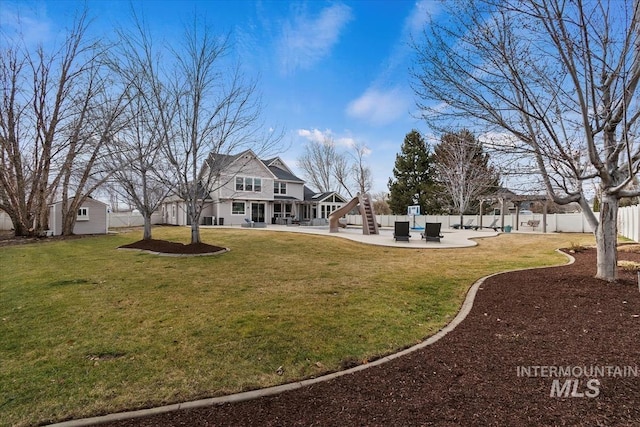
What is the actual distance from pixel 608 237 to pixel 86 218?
26020 millimetres

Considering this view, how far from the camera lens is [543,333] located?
12.8ft

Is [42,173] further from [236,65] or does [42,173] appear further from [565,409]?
[565,409]

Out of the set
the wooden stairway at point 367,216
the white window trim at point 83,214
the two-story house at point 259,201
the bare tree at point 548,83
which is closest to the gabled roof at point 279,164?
the two-story house at point 259,201

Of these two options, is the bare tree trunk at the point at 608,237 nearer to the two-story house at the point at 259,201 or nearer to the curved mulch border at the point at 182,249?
the curved mulch border at the point at 182,249

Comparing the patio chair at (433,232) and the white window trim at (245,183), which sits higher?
the white window trim at (245,183)

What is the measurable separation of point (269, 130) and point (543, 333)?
34.9 ft

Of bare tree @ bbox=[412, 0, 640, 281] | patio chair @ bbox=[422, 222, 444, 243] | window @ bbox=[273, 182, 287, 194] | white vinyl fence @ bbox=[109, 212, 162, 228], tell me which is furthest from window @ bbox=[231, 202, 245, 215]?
bare tree @ bbox=[412, 0, 640, 281]

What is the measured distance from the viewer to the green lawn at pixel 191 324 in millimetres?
2951

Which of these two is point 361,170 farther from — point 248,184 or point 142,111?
point 142,111

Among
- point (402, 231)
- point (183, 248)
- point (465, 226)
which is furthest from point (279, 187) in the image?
point (183, 248)

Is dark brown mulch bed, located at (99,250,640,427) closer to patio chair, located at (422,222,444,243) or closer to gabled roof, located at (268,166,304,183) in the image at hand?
patio chair, located at (422,222,444,243)

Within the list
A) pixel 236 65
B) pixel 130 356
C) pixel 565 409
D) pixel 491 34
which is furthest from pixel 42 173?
pixel 565 409

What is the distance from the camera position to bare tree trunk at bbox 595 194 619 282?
5.85 meters

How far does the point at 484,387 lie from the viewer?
110 inches
